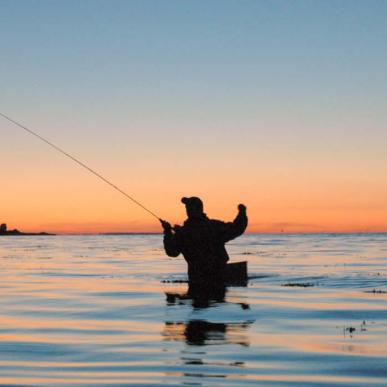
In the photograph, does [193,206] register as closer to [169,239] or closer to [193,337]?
[169,239]

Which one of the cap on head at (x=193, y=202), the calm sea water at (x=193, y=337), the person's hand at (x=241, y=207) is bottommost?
the calm sea water at (x=193, y=337)

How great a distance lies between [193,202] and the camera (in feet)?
61.8

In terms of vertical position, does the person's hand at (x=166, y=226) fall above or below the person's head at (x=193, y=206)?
below

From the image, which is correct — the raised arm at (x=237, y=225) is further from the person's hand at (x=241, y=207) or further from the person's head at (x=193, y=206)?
the person's head at (x=193, y=206)

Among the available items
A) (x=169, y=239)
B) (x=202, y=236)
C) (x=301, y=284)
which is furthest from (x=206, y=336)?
(x=301, y=284)

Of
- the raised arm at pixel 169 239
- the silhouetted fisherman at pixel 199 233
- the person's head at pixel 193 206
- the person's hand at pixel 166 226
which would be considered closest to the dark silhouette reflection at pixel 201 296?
the silhouetted fisherman at pixel 199 233

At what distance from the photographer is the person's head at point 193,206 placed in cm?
1881

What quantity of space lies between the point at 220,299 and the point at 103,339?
582 centimetres

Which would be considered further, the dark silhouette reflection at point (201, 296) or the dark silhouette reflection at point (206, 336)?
the dark silhouette reflection at point (201, 296)

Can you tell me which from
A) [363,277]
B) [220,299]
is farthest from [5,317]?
[363,277]

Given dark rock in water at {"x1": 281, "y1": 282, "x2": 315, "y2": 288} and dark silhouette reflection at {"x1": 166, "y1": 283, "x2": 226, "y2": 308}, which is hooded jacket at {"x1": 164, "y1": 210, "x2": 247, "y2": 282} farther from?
dark rock in water at {"x1": 281, "y1": 282, "x2": 315, "y2": 288}

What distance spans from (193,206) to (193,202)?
11 cm

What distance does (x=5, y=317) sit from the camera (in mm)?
14695

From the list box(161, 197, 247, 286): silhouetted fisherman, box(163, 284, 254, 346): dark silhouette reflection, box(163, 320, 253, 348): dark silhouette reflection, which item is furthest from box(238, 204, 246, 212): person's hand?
box(163, 320, 253, 348): dark silhouette reflection
